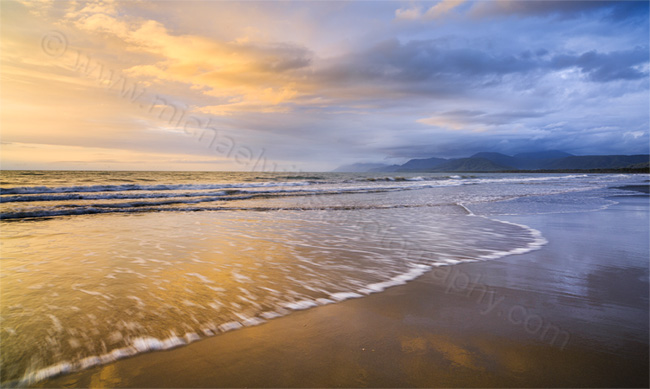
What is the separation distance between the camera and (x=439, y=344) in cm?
253

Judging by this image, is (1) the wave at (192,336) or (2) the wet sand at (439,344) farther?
(1) the wave at (192,336)

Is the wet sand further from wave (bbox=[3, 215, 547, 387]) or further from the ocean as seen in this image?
the ocean

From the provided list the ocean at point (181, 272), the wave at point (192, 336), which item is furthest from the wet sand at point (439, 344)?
the ocean at point (181, 272)

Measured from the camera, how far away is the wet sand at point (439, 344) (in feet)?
7.00

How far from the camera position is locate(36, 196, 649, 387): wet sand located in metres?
2.13

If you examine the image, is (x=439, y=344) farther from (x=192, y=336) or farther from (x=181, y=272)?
(x=181, y=272)

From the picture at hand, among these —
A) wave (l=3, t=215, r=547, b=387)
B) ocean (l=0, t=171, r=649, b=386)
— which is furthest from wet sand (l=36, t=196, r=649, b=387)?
ocean (l=0, t=171, r=649, b=386)

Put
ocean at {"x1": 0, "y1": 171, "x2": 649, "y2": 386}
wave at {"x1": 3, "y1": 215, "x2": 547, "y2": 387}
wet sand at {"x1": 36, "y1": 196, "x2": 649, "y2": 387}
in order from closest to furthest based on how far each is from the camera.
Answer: wet sand at {"x1": 36, "y1": 196, "x2": 649, "y2": 387} < wave at {"x1": 3, "y1": 215, "x2": 547, "y2": 387} < ocean at {"x1": 0, "y1": 171, "x2": 649, "y2": 386}

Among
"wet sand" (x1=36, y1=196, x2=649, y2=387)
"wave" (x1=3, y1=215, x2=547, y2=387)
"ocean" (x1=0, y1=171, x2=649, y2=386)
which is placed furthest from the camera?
"ocean" (x1=0, y1=171, x2=649, y2=386)

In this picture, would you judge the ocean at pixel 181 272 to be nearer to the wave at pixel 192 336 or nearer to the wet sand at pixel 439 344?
the wave at pixel 192 336

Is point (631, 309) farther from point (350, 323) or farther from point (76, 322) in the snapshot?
point (76, 322)

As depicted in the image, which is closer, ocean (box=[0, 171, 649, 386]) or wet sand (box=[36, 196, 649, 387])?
wet sand (box=[36, 196, 649, 387])

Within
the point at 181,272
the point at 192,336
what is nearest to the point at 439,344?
the point at 192,336

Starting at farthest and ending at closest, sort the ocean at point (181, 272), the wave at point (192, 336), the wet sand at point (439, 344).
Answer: the ocean at point (181, 272) → the wave at point (192, 336) → the wet sand at point (439, 344)
